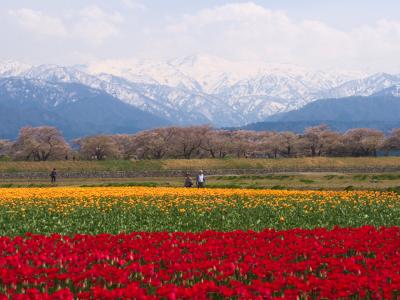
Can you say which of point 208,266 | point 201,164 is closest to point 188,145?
point 201,164

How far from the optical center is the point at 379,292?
8961 mm

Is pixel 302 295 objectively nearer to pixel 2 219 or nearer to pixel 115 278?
pixel 115 278

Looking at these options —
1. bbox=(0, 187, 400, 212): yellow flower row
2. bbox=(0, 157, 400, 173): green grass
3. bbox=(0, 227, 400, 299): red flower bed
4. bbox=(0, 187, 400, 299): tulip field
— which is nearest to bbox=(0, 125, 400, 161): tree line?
bbox=(0, 157, 400, 173): green grass

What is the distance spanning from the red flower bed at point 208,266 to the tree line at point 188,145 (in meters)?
125

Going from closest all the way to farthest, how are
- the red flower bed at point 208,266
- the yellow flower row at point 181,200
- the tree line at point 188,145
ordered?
1. the red flower bed at point 208,266
2. the yellow flower row at point 181,200
3. the tree line at point 188,145

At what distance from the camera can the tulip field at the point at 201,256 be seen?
28.8 feet

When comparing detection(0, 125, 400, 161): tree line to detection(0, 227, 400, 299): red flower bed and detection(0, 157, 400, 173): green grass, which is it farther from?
detection(0, 227, 400, 299): red flower bed

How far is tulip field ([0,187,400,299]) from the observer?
28.8ft

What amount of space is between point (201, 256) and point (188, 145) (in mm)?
133855

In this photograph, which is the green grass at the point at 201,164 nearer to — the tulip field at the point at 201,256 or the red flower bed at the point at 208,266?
the tulip field at the point at 201,256

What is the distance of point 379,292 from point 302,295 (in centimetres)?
126

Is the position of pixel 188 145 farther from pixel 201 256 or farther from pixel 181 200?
pixel 201 256

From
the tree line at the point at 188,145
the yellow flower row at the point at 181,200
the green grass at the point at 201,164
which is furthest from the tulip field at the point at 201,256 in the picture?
the tree line at the point at 188,145

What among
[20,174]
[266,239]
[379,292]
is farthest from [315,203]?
[20,174]
